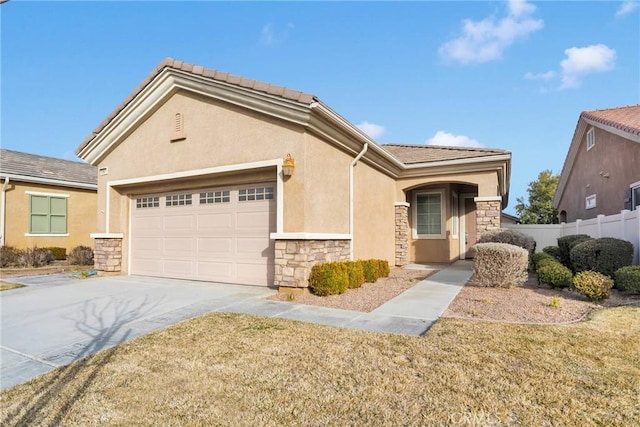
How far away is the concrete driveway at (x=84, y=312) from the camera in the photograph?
14.1 ft

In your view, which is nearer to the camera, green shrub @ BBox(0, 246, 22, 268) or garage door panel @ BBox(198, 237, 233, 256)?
garage door panel @ BBox(198, 237, 233, 256)

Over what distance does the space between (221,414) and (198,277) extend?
710 cm

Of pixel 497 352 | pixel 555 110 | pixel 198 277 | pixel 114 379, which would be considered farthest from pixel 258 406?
pixel 555 110

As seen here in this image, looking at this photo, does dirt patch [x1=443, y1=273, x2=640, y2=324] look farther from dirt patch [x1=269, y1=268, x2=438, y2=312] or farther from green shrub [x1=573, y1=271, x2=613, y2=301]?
dirt patch [x1=269, y1=268, x2=438, y2=312]

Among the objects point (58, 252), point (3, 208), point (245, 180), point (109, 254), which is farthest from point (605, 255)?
point (3, 208)

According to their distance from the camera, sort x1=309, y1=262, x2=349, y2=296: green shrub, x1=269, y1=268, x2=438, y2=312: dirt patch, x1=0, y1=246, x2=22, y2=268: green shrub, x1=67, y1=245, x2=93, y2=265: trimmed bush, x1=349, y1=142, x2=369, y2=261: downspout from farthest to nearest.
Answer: x1=67, y1=245, x2=93, y2=265: trimmed bush, x1=0, y1=246, x2=22, y2=268: green shrub, x1=349, y1=142, x2=369, y2=261: downspout, x1=309, y1=262, x2=349, y2=296: green shrub, x1=269, y1=268, x2=438, y2=312: dirt patch

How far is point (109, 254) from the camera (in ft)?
34.6

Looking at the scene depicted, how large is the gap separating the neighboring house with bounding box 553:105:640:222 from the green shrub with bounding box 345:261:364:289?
7830mm

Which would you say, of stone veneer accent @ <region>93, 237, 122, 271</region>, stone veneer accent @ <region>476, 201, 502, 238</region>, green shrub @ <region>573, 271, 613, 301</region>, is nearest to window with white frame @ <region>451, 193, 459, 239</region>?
stone veneer accent @ <region>476, 201, 502, 238</region>

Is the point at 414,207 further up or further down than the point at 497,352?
further up

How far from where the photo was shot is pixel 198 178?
9.20 meters

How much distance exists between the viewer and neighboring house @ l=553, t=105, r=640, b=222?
1086 centimetres

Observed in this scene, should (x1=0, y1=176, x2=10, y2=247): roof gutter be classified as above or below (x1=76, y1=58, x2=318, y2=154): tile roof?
below

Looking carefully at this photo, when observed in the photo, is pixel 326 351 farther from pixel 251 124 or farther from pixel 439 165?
pixel 439 165
